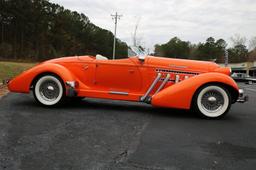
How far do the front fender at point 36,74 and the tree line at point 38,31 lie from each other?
61.2 m

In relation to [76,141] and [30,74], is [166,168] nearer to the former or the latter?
[76,141]

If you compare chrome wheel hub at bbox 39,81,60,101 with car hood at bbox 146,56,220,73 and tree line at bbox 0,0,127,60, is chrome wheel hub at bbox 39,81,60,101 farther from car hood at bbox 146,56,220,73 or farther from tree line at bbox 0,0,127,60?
tree line at bbox 0,0,127,60

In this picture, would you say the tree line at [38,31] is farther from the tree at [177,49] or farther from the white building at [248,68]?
the white building at [248,68]

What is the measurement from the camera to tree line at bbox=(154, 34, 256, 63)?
115 m

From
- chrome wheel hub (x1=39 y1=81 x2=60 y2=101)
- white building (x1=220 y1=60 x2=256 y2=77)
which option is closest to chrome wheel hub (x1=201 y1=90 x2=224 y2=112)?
chrome wheel hub (x1=39 y1=81 x2=60 y2=101)

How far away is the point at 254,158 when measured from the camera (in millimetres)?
4062

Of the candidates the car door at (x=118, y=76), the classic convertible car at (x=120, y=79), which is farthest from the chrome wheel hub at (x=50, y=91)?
the car door at (x=118, y=76)

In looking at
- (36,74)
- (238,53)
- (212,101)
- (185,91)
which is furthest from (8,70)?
(238,53)

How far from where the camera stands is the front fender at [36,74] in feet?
23.4

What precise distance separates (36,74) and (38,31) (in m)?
71.6

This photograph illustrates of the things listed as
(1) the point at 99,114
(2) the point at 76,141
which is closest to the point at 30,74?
(1) the point at 99,114

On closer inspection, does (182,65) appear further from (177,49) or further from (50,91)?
(177,49)

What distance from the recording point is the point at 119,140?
4543 mm

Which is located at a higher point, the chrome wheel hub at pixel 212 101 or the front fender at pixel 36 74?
the front fender at pixel 36 74
